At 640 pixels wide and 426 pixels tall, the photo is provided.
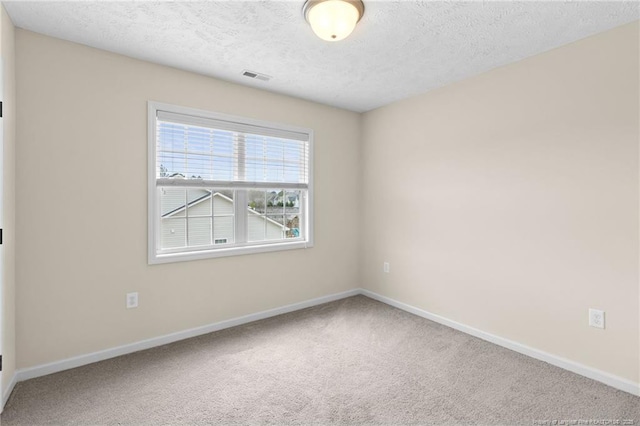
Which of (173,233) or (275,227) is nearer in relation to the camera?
(173,233)

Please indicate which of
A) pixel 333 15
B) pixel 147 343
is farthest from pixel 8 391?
pixel 333 15

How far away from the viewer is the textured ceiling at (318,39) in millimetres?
2021

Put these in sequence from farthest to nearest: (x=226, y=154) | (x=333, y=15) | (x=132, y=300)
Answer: (x=226, y=154)
(x=132, y=300)
(x=333, y=15)

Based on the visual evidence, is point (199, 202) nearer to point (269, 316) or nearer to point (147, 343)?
point (147, 343)

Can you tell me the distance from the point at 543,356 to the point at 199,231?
323cm

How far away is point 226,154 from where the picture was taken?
330 cm

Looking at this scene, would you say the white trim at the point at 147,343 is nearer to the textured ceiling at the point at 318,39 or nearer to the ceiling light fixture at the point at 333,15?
the textured ceiling at the point at 318,39

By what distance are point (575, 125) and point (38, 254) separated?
13.5ft

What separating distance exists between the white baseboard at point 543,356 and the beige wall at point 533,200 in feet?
0.17

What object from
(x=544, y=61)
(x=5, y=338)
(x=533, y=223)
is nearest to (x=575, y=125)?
(x=544, y=61)

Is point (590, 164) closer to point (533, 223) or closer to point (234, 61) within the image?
point (533, 223)

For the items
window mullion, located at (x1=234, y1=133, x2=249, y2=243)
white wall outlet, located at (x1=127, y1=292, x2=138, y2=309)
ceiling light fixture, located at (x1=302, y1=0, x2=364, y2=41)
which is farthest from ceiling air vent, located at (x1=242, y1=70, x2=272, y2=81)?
white wall outlet, located at (x1=127, y1=292, x2=138, y2=309)

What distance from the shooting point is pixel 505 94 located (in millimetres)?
2824

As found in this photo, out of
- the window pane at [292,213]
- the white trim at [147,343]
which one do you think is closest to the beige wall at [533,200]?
the window pane at [292,213]
